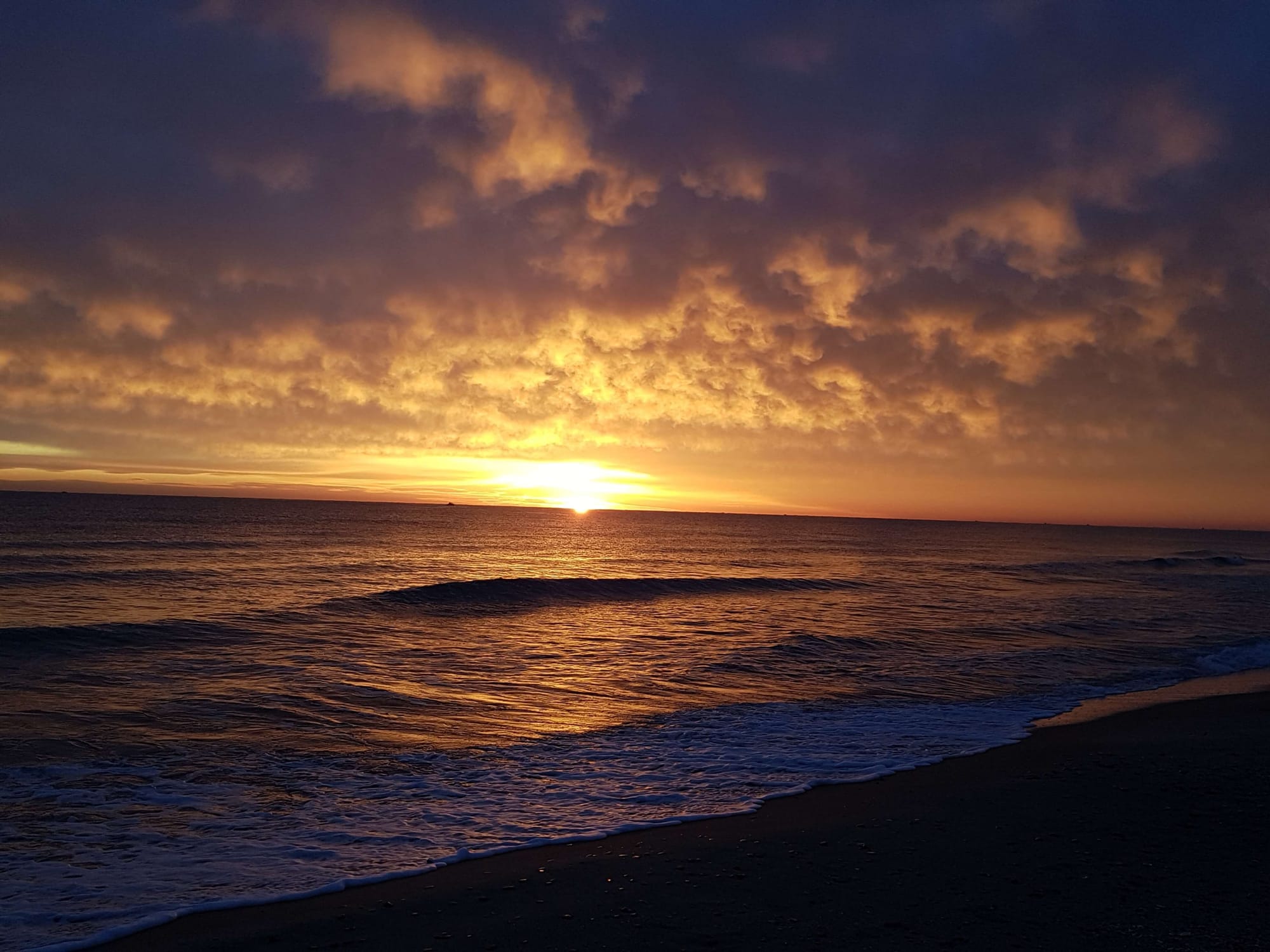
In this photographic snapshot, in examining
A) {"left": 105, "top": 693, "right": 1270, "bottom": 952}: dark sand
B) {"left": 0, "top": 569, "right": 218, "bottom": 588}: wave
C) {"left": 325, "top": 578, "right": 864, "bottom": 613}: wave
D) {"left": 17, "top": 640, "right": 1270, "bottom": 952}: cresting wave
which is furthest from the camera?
{"left": 0, "top": 569, "right": 218, "bottom": 588}: wave

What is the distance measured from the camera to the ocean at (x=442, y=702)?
7.82 m

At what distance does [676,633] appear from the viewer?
24.7 metres

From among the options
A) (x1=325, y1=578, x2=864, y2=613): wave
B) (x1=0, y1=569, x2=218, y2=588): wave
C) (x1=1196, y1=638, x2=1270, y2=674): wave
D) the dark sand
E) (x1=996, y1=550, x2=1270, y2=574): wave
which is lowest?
(x1=996, y1=550, x2=1270, y2=574): wave

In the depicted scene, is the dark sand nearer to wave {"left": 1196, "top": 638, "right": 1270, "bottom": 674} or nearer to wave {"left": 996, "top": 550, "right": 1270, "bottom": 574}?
wave {"left": 1196, "top": 638, "right": 1270, "bottom": 674}

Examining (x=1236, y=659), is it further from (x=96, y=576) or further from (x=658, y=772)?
(x=96, y=576)

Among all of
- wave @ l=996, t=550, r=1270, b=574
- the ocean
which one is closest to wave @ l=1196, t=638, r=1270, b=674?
the ocean

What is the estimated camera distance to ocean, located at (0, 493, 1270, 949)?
7816mm

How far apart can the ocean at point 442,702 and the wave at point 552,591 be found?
10.3 inches

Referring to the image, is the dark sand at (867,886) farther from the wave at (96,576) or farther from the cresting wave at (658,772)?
the wave at (96,576)

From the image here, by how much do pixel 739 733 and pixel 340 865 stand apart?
7100 millimetres

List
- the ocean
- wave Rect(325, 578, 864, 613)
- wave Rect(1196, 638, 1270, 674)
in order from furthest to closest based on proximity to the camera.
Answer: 1. wave Rect(325, 578, 864, 613)
2. wave Rect(1196, 638, 1270, 674)
3. the ocean

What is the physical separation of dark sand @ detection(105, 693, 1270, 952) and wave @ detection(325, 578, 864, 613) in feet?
76.7

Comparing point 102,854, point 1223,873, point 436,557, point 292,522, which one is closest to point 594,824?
point 102,854

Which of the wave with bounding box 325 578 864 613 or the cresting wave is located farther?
the wave with bounding box 325 578 864 613
